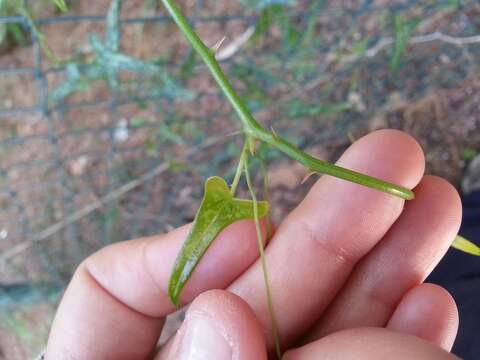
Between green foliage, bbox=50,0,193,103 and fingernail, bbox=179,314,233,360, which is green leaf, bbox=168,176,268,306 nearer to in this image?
fingernail, bbox=179,314,233,360

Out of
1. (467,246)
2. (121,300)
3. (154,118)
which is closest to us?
(467,246)

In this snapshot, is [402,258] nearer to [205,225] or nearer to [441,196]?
[441,196]

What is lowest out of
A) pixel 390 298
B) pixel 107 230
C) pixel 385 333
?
pixel 107 230

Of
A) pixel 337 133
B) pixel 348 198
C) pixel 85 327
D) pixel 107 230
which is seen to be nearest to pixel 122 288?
pixel 85 327

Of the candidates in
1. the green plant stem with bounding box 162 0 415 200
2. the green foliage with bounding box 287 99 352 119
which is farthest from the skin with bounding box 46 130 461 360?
the green foliage with bounding box 287 99 352 119

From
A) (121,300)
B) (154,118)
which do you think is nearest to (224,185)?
(121,300)

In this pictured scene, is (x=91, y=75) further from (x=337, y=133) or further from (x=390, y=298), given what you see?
(x=337, y=133)
